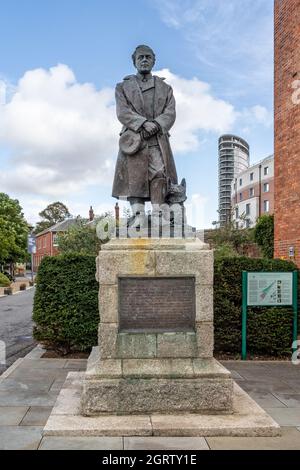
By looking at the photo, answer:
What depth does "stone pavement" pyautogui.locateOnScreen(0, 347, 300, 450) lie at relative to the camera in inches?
183

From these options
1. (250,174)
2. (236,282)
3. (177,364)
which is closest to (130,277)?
(177,364)

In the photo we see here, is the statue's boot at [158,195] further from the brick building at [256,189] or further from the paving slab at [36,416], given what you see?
the brick building at [256,189]

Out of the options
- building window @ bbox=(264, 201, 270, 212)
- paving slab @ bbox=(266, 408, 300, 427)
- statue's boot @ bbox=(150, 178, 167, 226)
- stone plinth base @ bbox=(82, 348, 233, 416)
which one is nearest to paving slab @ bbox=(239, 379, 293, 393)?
paving slab @ bbox=(266, 408, 300, 427)

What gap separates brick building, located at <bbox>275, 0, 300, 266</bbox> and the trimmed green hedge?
249 cm

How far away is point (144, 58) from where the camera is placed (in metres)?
6.23

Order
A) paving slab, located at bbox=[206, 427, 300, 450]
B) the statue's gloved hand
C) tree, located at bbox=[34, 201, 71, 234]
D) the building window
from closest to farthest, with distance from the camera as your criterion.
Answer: paving slab, located at bbox=[206, 427, 300, 450] < the statue's gloved hand < the building window < tree, located at bbox=[34, 201, 71, 234]

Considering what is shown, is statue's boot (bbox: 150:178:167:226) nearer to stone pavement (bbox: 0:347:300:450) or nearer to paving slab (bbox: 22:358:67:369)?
stone pavement (bbox: 0:347:300:450)

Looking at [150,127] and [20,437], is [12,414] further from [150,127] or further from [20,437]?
[150,127]

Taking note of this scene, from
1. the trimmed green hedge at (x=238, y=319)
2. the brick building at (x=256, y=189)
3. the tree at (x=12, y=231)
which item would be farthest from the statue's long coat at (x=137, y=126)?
the brick building at (x=256, y=189)

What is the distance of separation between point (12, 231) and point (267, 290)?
1640 inches

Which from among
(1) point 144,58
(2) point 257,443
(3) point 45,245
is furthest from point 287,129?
(3) point 45,245

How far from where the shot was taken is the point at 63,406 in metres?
5.56

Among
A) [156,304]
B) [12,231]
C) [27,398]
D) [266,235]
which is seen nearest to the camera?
[156,304]
